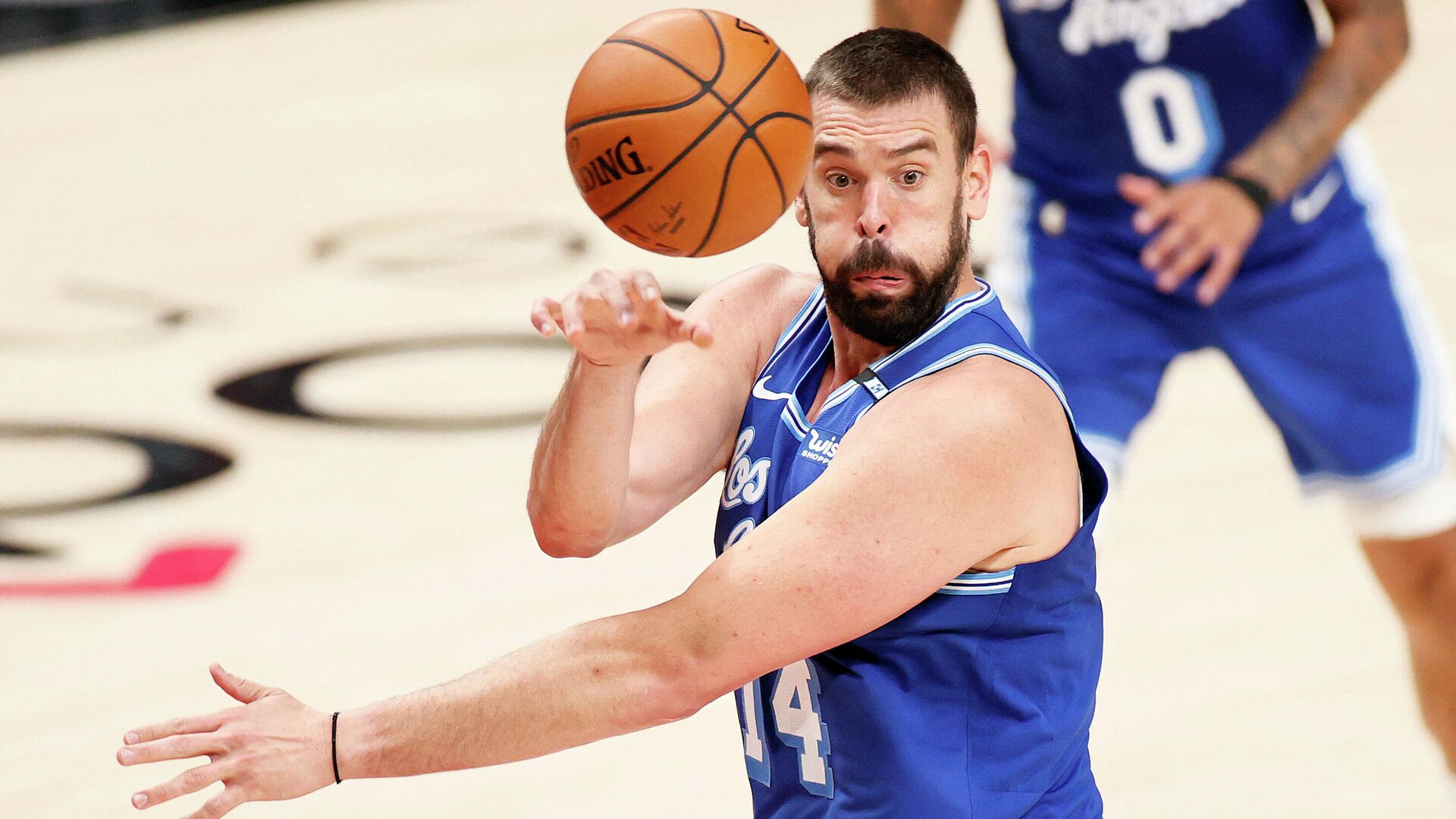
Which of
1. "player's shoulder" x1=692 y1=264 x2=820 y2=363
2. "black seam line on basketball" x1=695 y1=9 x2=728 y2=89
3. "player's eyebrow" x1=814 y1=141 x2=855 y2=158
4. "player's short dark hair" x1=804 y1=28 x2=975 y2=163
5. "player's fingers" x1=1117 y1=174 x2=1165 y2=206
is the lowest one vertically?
"player's fingers" x1=1117 y1=174 x2=1165 y2=206

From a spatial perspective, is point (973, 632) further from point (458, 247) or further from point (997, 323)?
point (458, 247)

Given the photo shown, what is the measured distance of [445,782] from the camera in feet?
14.5

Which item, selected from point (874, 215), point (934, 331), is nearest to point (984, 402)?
point (934, 331)

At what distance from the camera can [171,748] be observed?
235 centimetres

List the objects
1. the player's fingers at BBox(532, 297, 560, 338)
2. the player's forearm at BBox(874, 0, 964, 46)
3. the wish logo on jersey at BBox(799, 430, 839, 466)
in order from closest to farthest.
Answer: the player's fingers at BBox(532, 297, 560, 338), the wish logo on jersey at BBox(799, 430, 839, 466), the player's forearm at BBox(874, 0, 964, 46)

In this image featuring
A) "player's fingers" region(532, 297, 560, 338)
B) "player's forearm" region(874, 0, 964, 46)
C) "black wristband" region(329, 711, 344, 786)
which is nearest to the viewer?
"player's fingers" region(532, 297, 560, 338)

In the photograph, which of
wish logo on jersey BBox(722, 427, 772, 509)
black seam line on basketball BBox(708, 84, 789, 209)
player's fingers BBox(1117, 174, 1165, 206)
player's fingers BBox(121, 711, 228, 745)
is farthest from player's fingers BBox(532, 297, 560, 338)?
player's fingers BBox(1117, 174, 1165, 206)

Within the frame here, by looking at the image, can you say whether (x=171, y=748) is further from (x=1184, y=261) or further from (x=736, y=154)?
(x=1184, y=261)

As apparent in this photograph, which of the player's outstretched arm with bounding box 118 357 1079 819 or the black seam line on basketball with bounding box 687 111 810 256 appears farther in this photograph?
the black seam line on basketball with bounding box 687 111 810 256

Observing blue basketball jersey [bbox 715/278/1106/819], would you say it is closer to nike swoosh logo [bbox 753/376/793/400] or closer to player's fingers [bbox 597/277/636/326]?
nike swoosh logo [bbox 753/376/793/400]

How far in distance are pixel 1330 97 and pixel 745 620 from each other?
2121 mm

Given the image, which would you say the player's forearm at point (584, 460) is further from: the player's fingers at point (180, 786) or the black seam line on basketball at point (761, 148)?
the player's fingers at point (180, 786)

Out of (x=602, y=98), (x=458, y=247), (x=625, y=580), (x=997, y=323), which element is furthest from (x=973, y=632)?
(x=458, y=247)

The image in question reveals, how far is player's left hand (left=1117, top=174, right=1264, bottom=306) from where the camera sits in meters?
3.46
